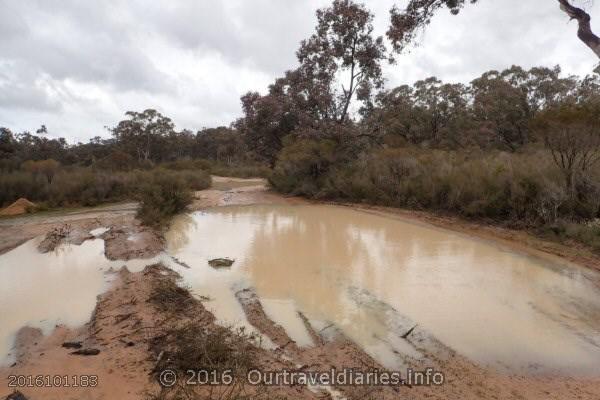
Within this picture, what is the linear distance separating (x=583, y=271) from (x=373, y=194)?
8.73 meters

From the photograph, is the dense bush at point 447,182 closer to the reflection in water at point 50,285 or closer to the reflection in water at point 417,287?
the reflection in water at point 417,287

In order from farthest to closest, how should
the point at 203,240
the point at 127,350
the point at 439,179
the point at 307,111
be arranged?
the point at 307,111 < the point at 439,179 < the point at 203,240 < the point at 127,350

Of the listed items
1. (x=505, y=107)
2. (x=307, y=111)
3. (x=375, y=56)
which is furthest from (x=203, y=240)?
(x=505, y=107)

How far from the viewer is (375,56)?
727 inches

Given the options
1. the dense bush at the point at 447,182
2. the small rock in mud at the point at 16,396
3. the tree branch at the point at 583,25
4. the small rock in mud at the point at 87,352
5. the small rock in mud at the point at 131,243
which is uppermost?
the tree branch at the point at 583,25

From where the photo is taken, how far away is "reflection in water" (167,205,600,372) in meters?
4.61

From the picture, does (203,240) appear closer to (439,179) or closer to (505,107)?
(439,179)

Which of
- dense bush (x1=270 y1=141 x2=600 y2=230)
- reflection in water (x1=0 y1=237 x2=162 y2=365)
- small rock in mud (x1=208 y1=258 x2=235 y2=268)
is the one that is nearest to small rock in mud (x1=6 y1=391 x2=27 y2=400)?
reflection in water (x1=0 y1=237 x2=162 y2=365)

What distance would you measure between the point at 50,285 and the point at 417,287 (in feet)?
20.3

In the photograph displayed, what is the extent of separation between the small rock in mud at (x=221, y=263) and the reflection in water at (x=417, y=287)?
0.16m

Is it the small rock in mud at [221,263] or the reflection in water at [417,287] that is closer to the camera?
the reflection in water at [417,287]

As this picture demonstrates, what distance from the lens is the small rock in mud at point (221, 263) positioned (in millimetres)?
7502

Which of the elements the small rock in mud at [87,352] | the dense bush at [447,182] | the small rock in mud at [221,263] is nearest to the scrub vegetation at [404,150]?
the dense bush at [447,182]

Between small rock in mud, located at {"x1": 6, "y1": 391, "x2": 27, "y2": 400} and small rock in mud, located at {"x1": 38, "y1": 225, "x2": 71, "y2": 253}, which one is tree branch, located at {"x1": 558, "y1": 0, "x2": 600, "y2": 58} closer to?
small rock in mud, located at {"x1": 6, "y1": 391, "x2": 27, "y2": 400}
